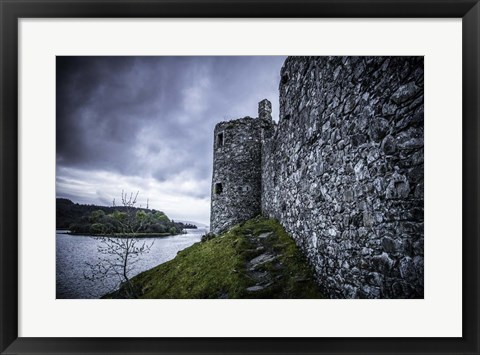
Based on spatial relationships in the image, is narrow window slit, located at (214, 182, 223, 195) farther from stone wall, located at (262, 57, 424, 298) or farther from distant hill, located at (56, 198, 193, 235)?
stone wall, located at (262, 57, 424, 298)

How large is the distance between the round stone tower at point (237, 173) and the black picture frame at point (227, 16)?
738 cm

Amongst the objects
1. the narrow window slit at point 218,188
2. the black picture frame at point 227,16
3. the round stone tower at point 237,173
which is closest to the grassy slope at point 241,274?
the black picture frame at point 227,16

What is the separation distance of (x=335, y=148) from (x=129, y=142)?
2598 mm

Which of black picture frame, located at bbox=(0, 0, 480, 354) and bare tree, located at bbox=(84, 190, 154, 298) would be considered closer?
black picture frame, located at bbox=(0, 0, 480, 354)

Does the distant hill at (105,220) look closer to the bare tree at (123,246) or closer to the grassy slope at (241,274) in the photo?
the bare tree at (123,246)

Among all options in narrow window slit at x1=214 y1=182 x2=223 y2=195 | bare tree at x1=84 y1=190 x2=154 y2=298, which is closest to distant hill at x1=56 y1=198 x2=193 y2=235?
bare tree at x1=84 y1=190 x2=154 y2=298

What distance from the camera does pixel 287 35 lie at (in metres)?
2.57

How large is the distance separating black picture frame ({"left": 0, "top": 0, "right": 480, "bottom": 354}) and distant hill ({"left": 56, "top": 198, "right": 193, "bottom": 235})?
0.41 metres

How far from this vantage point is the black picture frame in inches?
88.3

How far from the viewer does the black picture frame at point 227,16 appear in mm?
2242

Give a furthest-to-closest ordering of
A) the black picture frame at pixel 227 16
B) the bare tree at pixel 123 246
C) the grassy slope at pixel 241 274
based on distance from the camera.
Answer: the bare tree at pixel 123 246
the grassy slope at pixel 241 274
the black picture frame at pixel 227 16

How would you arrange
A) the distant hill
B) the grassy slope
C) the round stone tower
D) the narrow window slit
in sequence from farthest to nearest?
the narrow window slit
the round stone tower
the grassy slope
the distant hill
